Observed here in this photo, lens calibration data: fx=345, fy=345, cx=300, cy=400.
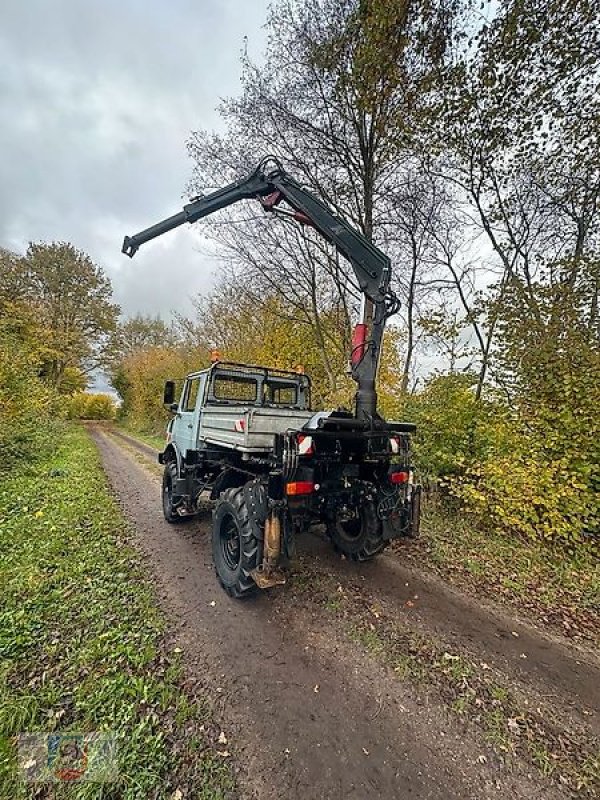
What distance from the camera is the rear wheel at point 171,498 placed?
207 inches

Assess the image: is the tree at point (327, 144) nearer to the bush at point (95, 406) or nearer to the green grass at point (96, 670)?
the green grass at point (96, 670)

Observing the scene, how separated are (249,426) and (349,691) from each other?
2.03 meters

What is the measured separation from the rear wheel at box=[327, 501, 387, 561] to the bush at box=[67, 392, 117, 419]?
33.1 m

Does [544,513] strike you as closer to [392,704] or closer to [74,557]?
Result: [392,704]

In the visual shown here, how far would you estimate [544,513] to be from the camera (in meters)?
4.25

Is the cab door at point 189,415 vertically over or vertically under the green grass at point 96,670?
over

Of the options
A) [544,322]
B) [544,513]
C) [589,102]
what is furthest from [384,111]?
[544,513]

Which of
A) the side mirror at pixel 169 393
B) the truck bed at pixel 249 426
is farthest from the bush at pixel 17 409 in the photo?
the truck bed at pixel 249 426

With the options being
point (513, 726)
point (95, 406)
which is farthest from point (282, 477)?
point (95, 406)

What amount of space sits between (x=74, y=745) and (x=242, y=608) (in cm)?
152

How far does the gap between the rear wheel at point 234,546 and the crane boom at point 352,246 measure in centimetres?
162

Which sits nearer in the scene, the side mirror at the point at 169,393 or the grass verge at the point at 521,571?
the grass verge at the point at 521,571

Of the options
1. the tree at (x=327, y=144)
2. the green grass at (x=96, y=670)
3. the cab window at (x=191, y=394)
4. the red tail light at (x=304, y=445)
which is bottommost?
the green grass at (x=96, y=670)

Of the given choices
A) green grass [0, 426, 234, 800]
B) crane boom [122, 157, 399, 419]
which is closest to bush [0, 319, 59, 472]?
green grass [0, 426, 234, 800]
